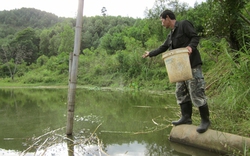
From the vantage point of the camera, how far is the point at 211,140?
9.82 feet

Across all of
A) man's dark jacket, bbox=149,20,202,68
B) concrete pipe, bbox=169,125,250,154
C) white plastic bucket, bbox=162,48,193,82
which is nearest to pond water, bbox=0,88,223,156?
concrete pipe, bbox=169,125,250,154

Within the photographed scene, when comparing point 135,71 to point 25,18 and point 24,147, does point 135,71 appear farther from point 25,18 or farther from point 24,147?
point 25,18

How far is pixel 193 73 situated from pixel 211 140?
2.78 ft

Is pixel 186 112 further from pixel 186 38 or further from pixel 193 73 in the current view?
pixel 186 38

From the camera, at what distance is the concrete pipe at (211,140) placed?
271 centimetres

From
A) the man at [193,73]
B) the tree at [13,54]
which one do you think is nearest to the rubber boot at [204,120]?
the man at [193,73]

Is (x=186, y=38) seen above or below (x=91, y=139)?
above

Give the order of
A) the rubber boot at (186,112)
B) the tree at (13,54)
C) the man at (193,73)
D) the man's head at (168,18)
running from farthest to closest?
the tree at (13,54) → the rubber boot at (186,112) → the man's head at (168,18) → the man at (193,73)

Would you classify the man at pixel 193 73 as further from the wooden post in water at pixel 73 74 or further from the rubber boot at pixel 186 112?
the wooden post in water at pixel 73 74

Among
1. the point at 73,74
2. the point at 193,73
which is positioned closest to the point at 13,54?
the point at 73,74

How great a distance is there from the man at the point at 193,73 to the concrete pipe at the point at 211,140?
0.10m

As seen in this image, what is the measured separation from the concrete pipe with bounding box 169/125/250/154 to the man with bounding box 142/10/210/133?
10cm

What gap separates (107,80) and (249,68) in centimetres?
1800

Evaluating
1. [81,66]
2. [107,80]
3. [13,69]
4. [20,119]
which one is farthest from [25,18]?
[20,119]
